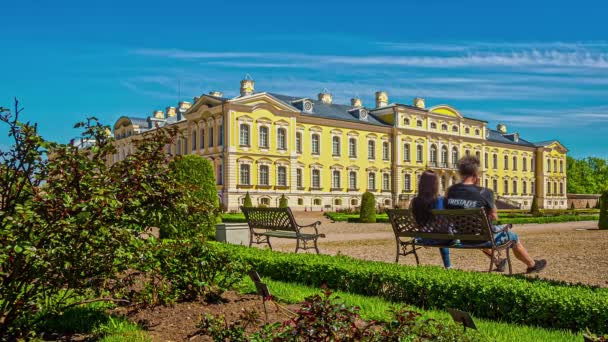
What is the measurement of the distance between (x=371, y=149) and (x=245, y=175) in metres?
10.4

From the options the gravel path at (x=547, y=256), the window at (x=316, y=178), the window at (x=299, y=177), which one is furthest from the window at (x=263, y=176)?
the gravel path at (x=547, y=256)

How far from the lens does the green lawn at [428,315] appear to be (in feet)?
11.0

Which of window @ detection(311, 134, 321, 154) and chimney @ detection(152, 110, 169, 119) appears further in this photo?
chimney @ detection(152, 110, 169, 119)

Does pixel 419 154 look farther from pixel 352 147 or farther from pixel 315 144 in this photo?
pixel 315 144

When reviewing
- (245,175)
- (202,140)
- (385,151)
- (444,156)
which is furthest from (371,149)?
(202,140)

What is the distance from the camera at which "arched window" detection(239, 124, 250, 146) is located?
1273 inches

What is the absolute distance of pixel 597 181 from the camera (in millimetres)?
66625

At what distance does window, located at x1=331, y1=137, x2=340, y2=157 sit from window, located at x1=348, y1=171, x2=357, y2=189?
1721 millimetres

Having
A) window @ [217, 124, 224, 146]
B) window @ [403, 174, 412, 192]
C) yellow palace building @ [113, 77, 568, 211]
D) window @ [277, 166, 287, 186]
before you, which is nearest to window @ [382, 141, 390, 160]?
yellow palace building @ [113, 77, 568, 211]

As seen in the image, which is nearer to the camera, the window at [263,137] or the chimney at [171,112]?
the window at [263,137]

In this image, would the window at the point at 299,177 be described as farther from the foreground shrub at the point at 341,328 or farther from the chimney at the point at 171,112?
the foreground shrub at the point at 341,328

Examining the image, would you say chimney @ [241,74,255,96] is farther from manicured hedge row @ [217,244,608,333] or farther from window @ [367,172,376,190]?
manicured hedge row @ [217,244,608,333]

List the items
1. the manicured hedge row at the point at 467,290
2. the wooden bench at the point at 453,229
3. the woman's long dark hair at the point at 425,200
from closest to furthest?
1. the manicured hedge row at the point at 467,290
2. the wooden bench at the point at 453,229
3. the woman's long dark hair at the point at 425,200

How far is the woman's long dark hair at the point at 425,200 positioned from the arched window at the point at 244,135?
87.5 feet
